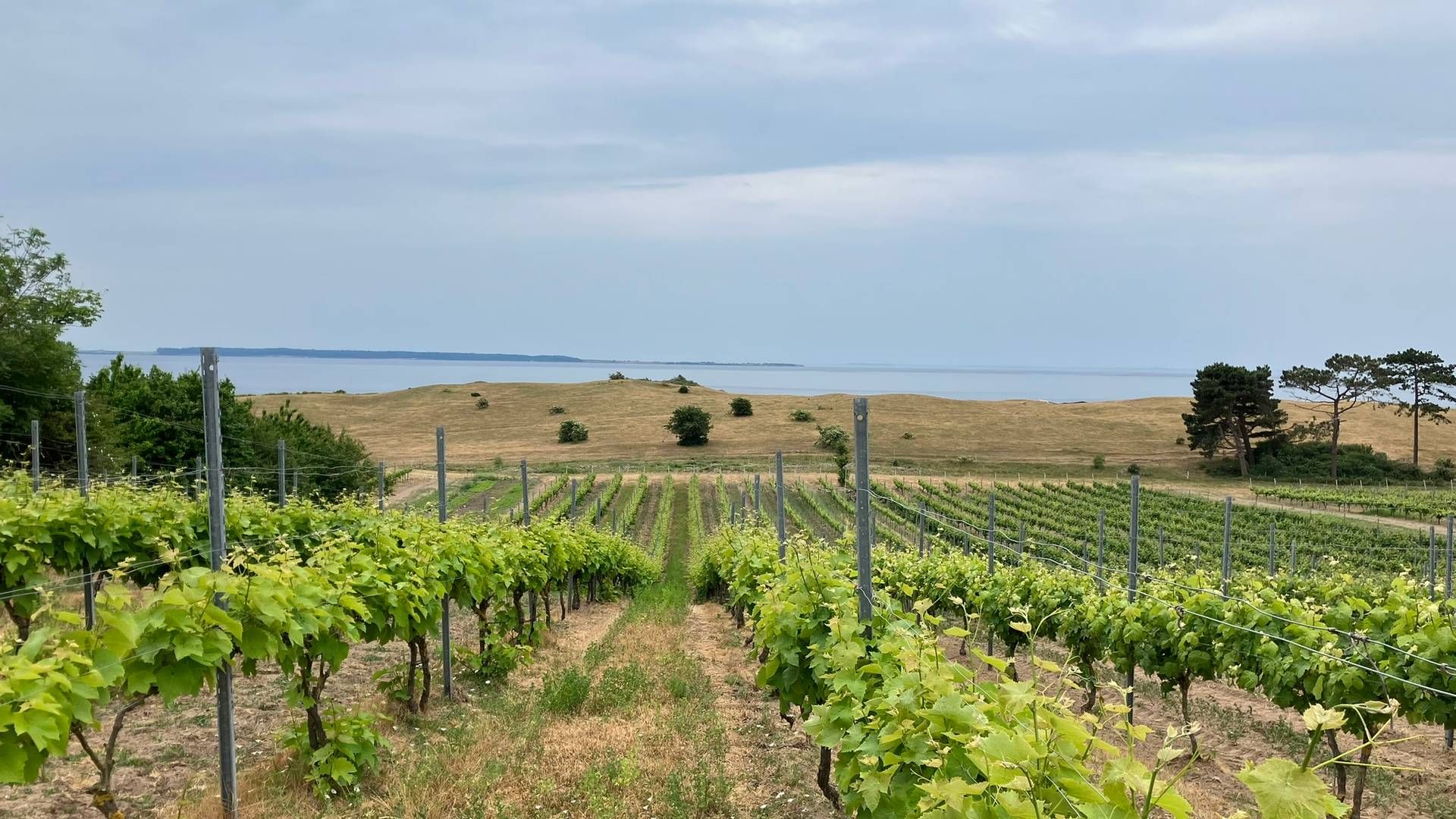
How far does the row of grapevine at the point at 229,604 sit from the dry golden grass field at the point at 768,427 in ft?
134

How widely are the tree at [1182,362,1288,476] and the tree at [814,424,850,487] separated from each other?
22.0m

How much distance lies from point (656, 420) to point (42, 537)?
66.7 m

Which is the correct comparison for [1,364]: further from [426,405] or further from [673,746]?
[426,405]

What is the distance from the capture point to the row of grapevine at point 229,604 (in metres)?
3.73

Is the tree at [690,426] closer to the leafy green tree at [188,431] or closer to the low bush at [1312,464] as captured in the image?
the leafy green tree at [188,431]

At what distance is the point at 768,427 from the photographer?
2761 inches

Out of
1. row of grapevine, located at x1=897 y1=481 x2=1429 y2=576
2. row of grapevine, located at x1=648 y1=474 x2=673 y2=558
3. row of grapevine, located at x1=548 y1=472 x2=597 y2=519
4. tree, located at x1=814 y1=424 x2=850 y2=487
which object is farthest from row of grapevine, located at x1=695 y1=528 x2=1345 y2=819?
tree, located at x1=814 y1=424 x2=850 y2=487

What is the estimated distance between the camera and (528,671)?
10.7 metres

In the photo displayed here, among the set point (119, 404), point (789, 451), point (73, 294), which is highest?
point (73, 294)

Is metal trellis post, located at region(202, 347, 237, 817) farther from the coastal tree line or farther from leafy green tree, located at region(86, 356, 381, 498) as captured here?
the coastal tree line

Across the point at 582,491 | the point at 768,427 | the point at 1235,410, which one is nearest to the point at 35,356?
the point at 582,491

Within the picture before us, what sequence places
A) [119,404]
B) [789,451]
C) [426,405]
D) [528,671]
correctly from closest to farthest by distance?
[528,671], [119,404], [789,451], [426,405]

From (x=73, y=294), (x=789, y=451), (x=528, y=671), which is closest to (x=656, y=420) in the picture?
(x=789, y=451)

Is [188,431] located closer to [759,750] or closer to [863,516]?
[759,750]
